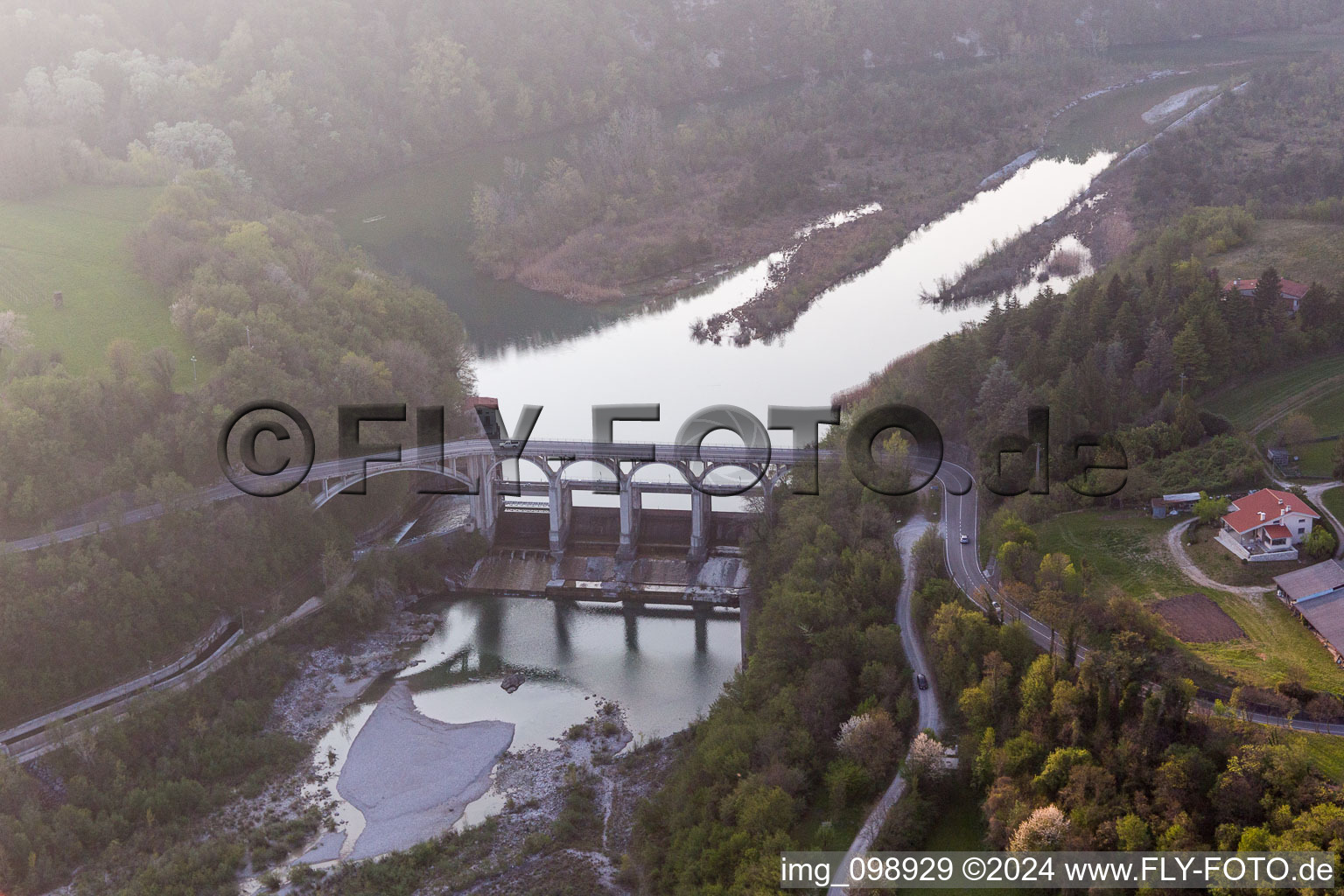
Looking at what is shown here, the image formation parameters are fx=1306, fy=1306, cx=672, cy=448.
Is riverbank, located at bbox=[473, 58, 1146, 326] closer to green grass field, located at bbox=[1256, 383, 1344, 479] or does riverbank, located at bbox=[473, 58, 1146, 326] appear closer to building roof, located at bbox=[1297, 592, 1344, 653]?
green grass field, located at bbox=[1256, 383, 1344, 479]

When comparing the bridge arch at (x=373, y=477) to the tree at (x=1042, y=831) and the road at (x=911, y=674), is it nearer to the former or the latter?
the road at (x=911, y=674)

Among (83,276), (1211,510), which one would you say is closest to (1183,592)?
(1211,510)

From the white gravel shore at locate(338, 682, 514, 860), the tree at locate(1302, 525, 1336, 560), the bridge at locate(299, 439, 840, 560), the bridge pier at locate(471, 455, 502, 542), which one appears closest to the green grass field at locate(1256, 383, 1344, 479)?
the tree at locate(1302, 525, 1336, 560)

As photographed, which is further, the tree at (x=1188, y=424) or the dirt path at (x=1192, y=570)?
the tree at (x=1188, y=424)

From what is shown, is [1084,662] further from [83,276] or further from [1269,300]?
[83,276]

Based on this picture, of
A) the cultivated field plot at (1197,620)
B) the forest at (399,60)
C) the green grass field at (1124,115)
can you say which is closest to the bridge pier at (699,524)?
the cultivated field plot at (1197,620)

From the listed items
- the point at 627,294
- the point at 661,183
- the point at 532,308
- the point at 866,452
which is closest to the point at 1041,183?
the point at 661,183
